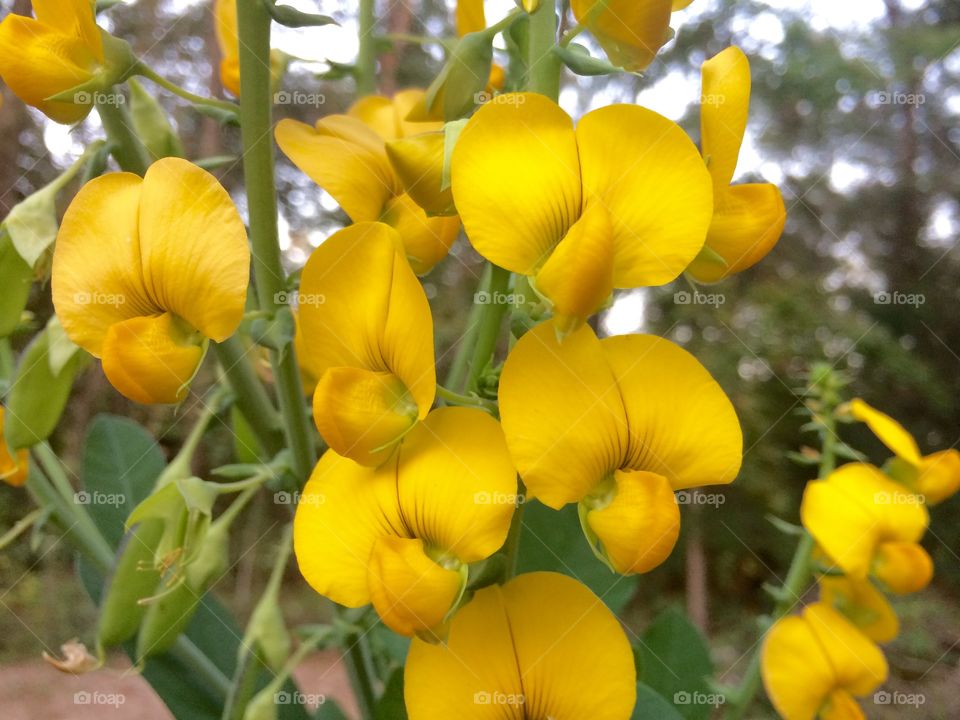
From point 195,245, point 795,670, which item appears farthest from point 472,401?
point 795,670

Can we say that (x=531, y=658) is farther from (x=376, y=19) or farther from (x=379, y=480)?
(x=376, y=19)

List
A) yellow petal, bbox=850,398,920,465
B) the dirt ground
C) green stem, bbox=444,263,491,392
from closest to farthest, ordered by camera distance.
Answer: green stem, bbox=444,263,491,392, yellow petal, bbox=850,398,920,465, the dirt ground

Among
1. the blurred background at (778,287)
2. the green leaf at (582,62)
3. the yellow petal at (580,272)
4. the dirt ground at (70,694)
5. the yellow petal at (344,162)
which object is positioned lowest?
the dirt ground at (70,694)

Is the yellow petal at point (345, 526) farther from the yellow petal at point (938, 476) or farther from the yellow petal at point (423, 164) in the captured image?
the yellow petal at point (938, 476)

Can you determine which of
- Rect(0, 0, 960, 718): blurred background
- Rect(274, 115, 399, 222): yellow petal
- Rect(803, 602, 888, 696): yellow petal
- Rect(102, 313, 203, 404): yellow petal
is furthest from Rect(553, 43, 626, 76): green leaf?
Rect(0, 0, 960, 718): blurred background

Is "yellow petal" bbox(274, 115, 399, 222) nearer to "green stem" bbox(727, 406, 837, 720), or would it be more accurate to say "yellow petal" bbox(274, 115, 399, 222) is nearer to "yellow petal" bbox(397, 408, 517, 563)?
"yellow petal" bbox(397, 408, 517, 563)

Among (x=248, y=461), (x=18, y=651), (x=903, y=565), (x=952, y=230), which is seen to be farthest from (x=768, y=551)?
(x=18, y=651)

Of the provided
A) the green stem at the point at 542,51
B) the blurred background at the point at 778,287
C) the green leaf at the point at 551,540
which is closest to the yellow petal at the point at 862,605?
the green leaf at the point at 551,540
